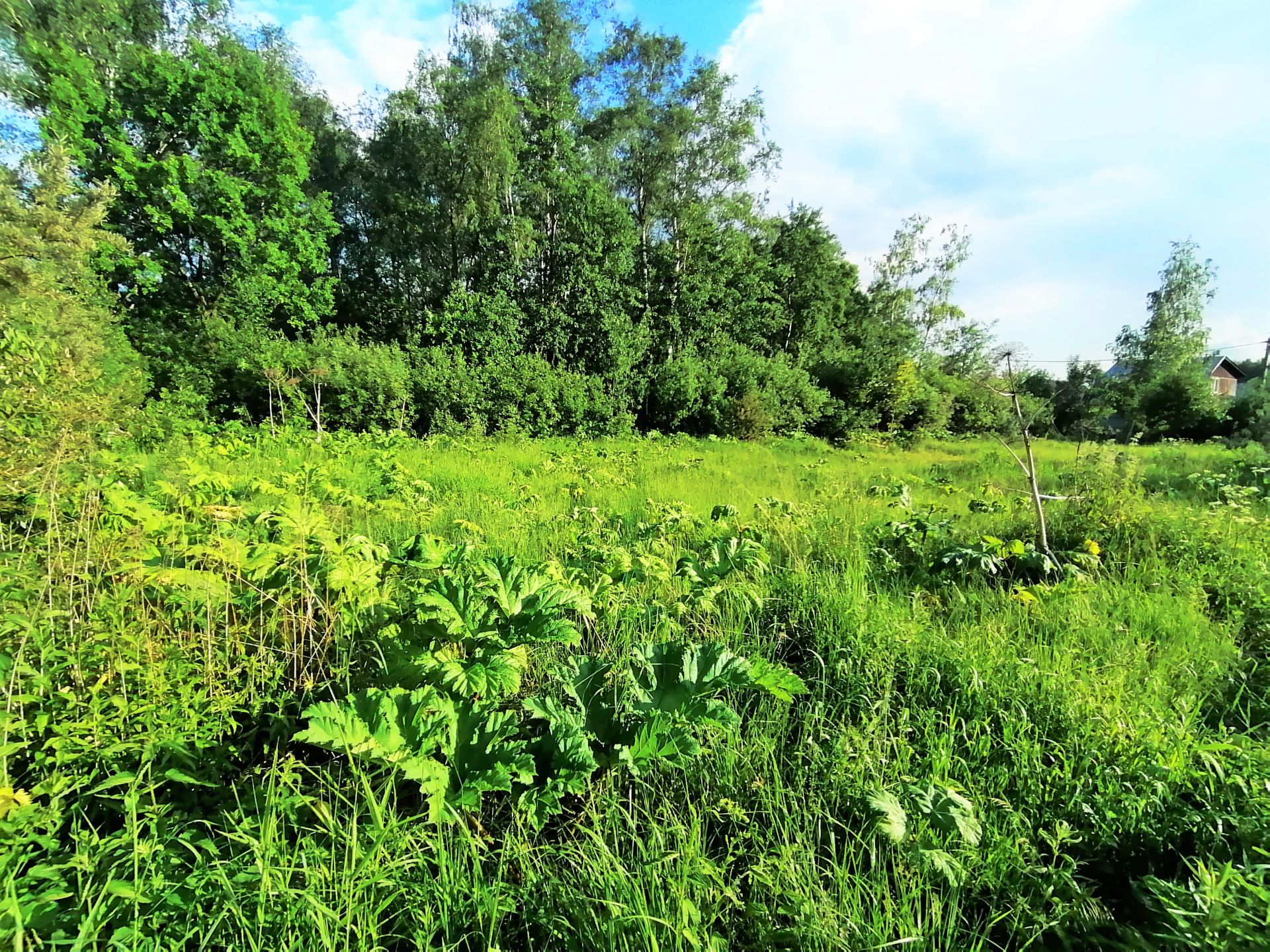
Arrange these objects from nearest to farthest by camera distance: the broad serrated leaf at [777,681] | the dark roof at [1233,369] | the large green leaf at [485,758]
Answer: the large green leaf at [485,758] < the broad serrated leaf at [777,681] < the dark roof at [1233,369]

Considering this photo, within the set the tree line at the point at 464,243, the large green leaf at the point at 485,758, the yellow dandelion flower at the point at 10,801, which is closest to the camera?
the yellow dandelion flower at the point at 10,801

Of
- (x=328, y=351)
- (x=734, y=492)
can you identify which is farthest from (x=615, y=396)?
(x=734, y=492)

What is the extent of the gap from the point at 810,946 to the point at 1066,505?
17.9ft

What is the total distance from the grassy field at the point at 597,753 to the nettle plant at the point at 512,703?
0.05 feet

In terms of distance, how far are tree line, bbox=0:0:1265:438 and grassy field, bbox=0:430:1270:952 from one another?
37.9ft

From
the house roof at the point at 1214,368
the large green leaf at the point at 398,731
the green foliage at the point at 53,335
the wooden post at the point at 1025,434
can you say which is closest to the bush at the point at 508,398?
the green foliage at the point at 53,335

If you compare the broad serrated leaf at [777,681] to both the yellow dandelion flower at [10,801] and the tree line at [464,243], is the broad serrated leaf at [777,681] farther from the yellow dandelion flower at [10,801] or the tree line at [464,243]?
the tree line at [464,243]

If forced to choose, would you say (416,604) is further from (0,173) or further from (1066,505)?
(0,173)

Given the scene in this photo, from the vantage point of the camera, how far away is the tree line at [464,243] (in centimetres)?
1484

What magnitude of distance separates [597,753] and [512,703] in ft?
1.80

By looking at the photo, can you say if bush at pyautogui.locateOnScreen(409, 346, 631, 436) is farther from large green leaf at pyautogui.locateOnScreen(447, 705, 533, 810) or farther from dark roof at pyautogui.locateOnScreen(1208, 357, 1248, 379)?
dark roof at pyautogui.locateOnScreen(1208, 357, 1248, 379)

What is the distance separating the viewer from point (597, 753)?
2074 mm

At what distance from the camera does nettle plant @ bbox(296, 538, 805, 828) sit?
176 centimetres

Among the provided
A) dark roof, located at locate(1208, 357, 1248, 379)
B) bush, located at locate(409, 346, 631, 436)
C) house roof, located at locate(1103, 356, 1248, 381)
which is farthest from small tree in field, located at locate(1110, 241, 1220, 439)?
bush, located at locate(409, 346, 631, 436)
